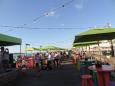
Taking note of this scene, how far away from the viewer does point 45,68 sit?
84.8 ft

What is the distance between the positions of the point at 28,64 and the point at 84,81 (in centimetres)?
1673

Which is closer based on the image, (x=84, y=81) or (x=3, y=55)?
(x=84, y=81)

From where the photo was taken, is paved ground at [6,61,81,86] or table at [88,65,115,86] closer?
table at [88,65,115,86]

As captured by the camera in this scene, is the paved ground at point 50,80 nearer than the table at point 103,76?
No

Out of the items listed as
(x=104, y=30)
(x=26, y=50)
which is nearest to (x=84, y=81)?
(x=104, y=30)

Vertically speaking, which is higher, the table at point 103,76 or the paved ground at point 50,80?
the table at point 103,76

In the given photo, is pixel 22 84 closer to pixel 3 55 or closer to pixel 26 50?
pixel 3 55

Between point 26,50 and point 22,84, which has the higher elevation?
point 26,50

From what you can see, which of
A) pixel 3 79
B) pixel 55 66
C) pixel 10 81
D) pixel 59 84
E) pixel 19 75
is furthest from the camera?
pixel 55 66

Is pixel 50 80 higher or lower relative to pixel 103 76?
lower

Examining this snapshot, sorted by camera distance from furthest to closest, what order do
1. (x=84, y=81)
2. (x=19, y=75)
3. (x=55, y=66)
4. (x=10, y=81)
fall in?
(x=55, y=66) → (x=19, y=75) → (x=10, y=81) → (x=84, y=81)

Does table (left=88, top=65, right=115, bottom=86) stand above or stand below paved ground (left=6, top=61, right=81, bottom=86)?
above

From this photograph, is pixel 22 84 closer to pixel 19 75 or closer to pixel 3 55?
pixel 19 75

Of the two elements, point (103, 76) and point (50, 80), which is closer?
point (103, 76)
